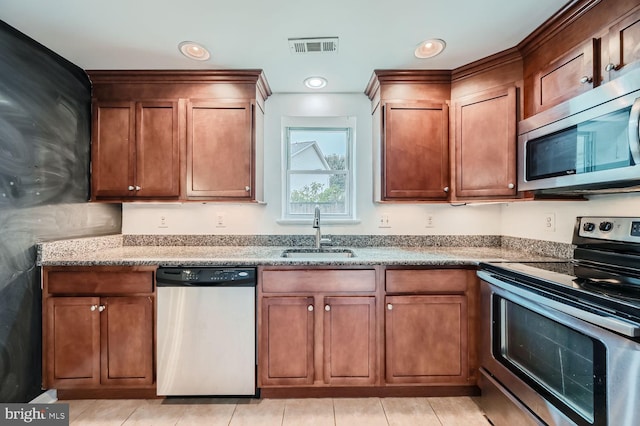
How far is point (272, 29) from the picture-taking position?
69.1 inches

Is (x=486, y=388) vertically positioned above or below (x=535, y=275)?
below

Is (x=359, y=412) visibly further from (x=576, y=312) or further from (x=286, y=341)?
(x=576, y=312)

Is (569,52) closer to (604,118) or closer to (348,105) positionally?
(604,118)

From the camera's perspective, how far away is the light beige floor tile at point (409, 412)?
1.73m

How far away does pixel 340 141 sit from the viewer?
105 inches

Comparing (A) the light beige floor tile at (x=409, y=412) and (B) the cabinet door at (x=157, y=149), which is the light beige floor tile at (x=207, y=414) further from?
(B) the cabinet door at (x=157, y=149)

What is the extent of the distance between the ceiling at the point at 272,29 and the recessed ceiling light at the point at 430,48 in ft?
0.13

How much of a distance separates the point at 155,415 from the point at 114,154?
180 cm

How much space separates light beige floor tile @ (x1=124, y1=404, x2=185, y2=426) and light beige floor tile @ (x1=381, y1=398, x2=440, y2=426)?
1.26 metres

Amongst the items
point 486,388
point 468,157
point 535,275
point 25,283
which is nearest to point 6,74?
point 25,283

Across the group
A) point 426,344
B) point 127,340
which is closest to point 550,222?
point 426,344

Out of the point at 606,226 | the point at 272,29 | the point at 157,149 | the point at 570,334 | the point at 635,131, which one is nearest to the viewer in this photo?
the point at 635,131

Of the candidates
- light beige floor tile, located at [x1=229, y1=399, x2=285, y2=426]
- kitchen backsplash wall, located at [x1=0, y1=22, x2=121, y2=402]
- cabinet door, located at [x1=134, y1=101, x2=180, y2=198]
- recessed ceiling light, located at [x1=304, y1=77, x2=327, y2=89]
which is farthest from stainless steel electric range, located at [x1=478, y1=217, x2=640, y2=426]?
kitchen backsplash wall, located at [x1=0, y1=22, x2=121, y2=402]

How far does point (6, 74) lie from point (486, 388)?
3343 mm
